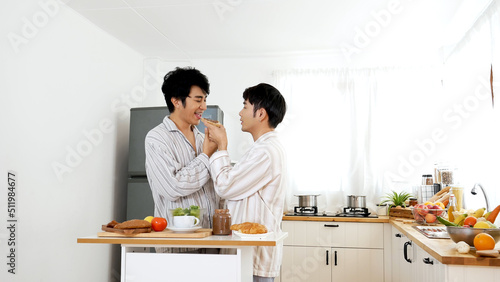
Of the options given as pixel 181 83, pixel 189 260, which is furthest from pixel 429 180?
pixel 189 260

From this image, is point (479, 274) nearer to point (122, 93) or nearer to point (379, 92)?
point (379, 92)

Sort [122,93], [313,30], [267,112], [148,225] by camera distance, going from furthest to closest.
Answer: [122,93]
[313,30]
[267,112]
[148,225]

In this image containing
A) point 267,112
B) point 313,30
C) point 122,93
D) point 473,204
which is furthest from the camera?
point 122,93

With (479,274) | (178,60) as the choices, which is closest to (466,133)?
(479,274)

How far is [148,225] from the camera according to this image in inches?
78.9

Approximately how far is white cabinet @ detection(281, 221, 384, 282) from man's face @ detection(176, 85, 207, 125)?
234 cm

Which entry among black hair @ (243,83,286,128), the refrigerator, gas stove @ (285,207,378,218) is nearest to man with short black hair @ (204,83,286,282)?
black hair @ (243,83,286,128)

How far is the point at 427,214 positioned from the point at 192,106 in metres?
2.13

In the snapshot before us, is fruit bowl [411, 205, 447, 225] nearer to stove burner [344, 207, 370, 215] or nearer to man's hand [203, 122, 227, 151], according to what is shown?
stove burner [344, 207, 370, 215]

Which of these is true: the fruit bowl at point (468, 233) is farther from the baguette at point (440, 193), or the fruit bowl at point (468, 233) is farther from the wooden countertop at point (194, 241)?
the baguette at point (440, 193)

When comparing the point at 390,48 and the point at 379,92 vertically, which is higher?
the point at 390,48

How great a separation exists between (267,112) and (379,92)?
2.92 meters

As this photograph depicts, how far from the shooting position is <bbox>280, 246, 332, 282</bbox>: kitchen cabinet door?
441 centimetres

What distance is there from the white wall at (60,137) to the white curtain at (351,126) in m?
1.83
